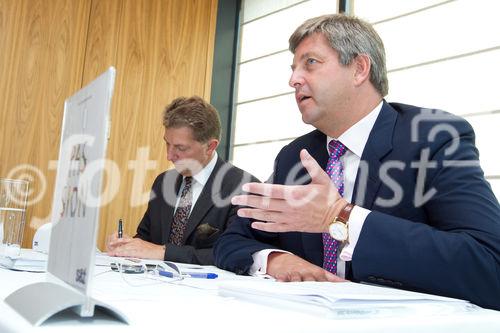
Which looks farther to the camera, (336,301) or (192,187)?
(192,187)

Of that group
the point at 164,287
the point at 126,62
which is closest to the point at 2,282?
the point at 164,287

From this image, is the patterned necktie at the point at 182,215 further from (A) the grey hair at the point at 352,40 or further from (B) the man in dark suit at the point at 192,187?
(A) the grey hair at the point at 352,40

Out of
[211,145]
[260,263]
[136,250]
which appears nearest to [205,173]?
[211,145]

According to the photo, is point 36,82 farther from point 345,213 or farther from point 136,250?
point 345,213

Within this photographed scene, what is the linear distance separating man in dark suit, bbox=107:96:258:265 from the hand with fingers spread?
1090mm

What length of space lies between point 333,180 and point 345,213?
1.17 feet

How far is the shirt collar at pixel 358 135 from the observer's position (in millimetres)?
1455

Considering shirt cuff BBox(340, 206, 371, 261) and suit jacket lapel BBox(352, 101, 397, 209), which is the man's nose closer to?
suit jacket lapel BBox(352, 101, 397, 209)

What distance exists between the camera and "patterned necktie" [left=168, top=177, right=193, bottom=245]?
236 centimetres

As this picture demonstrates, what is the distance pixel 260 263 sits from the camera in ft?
4.32

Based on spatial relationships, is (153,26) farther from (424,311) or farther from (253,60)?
(424,311)

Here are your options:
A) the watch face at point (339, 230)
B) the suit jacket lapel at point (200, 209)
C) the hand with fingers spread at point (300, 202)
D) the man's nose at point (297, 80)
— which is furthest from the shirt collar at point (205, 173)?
the watch face at point (339, 230)

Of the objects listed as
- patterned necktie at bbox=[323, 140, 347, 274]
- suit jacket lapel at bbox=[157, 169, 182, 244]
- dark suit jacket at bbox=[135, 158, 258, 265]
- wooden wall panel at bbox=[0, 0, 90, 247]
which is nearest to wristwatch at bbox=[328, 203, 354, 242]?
patterned necktie at bbox=[323, 140, 347, 274]

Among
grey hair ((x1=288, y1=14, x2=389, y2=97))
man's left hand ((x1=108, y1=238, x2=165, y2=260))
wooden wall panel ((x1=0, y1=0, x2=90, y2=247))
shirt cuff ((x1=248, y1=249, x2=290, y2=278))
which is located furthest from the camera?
wooden wall panel ((x1=0, y1=0, x2=90, y2=247))
